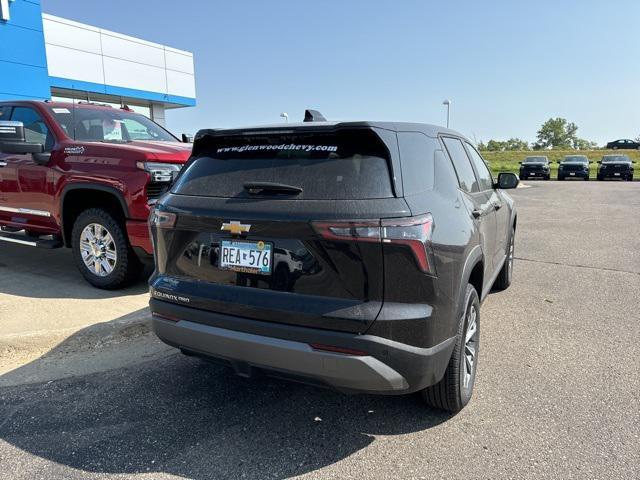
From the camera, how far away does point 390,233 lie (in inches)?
88.8

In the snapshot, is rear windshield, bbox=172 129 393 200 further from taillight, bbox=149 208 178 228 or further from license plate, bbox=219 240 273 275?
license plate, bbox=219 240 273 275

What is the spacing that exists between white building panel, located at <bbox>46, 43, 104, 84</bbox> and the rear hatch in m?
17.4

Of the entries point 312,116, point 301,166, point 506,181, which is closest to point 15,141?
point 312,116

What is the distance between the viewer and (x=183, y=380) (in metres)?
3.42

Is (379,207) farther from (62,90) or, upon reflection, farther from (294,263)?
(62,90)

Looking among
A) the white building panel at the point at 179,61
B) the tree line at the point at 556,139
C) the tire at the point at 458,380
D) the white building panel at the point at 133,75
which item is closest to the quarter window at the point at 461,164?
the tire at the point at 458,380

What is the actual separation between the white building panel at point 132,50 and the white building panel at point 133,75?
0.63 ft

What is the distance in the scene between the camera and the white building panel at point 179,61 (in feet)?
71.8

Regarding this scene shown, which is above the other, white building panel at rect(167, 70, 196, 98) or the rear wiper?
white building panel at rect(167, 70, 196, 98)

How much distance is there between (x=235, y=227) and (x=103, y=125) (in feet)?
13.8

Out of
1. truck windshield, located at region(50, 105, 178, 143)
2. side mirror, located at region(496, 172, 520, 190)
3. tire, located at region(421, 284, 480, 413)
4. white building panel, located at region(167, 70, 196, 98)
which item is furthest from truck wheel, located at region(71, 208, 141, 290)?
white building panel, located at region(167, 70, 196, 98)

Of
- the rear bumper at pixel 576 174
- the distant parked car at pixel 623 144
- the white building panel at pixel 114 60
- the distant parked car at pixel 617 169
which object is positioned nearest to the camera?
the white building panel at pixel 114 60

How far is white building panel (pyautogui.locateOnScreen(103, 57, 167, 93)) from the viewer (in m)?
19.2

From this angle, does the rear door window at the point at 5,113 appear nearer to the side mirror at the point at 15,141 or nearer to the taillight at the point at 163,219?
the side mirror at the point at 15,141
